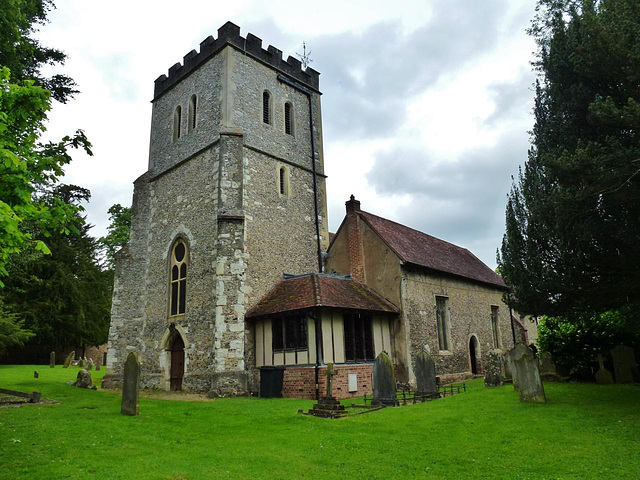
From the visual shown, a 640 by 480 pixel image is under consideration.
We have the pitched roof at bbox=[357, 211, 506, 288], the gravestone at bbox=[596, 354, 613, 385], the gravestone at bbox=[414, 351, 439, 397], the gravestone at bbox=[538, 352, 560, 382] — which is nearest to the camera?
the gravestone at bbox=[414, 351, 439, 397]

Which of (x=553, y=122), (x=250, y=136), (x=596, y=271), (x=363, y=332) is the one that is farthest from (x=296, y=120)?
(x=596, y=271)

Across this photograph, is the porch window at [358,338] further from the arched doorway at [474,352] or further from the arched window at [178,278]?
the arched doorway at [474,352]

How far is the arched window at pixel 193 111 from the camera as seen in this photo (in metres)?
21.3

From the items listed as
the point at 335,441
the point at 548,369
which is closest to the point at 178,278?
the point at 335,441

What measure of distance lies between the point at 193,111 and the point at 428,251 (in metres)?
13.2

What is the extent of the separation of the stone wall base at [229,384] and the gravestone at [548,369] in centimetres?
1064

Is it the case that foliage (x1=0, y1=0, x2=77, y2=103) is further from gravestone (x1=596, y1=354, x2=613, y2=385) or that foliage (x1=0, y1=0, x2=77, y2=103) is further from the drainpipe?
gravestone (x1=596, y1=354, x2=613, y2=385)

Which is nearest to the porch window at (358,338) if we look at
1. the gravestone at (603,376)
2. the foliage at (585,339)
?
the foliage at (585,339)

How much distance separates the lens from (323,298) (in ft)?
52.0

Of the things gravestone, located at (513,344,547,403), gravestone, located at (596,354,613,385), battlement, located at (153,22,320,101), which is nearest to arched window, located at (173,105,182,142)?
battlement, located at (153,22,320,101)

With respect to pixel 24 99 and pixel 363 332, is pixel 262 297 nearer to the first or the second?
pixel 363 332

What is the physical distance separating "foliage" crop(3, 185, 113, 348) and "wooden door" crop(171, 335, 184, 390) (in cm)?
1553

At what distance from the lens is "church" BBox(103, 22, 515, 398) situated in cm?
1627

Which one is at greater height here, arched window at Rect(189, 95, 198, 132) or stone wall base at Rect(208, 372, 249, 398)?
arched window at Rect(189, 95, 198, 132)
